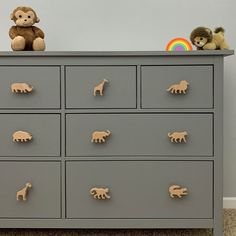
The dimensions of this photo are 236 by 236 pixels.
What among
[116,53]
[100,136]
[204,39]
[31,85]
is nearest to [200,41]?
[204,39]

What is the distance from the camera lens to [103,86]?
1632 millimetres

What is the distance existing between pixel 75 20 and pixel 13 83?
62cm

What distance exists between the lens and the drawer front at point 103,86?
1.64m

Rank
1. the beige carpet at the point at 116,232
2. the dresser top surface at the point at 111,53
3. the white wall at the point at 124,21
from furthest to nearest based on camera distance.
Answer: the white wall at the point at 124,21 < the beige carpet at the point at 116,232 < the dresser top surface at the point at 111,53

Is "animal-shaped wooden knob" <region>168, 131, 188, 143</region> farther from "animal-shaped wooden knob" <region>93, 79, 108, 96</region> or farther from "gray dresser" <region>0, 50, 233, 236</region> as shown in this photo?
"animal-shaped wooden knob" <region>93, 79, 108, 96</region>

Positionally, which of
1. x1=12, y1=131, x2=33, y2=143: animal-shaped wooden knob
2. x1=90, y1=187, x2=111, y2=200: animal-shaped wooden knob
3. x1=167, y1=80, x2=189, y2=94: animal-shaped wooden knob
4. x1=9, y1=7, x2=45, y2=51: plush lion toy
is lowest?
x1=90, y1=187, x2=111, y2=200: animal-shaped wooden knob

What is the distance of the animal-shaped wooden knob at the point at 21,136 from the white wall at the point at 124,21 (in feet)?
2.13

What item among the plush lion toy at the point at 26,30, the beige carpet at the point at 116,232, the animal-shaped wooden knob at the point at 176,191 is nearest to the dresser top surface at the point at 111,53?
the plush lion toy at the point at 26,30

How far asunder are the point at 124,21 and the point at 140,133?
73 cm

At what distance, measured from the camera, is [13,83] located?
164cm

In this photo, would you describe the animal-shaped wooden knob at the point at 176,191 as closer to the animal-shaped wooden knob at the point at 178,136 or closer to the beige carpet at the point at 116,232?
the animal-shaped wooden knob at the point at 178,136

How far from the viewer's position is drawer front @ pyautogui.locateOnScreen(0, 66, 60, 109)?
164 cm

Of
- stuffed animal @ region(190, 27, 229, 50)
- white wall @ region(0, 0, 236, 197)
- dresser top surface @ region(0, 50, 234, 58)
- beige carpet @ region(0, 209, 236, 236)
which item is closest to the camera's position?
dresser top surface @ region(0, 50, 234, 58)

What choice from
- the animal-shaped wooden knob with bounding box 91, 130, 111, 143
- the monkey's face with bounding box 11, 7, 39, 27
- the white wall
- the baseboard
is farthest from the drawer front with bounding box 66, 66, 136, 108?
the baseboard
